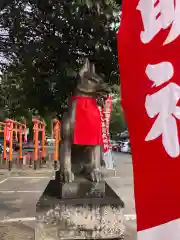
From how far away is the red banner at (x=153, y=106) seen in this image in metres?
1.40

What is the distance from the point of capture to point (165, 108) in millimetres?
1458

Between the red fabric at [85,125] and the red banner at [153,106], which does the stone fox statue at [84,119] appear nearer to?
the red fabric at [85,125]

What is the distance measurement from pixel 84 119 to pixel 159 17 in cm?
317

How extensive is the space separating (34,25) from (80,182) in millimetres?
2214

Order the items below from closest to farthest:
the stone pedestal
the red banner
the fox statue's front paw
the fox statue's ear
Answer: the red banner, the stone pedestal, the fox statue's ear, the fox statue's front paw

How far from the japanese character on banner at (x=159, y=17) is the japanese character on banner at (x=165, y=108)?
0.14 metres

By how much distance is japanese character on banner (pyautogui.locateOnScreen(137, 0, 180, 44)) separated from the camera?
147cm

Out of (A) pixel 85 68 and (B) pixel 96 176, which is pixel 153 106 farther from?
(B) pixel 96 176

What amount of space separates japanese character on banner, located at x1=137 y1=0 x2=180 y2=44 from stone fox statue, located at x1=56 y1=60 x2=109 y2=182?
3.00 meters

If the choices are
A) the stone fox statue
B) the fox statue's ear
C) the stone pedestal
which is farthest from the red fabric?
the stone pedestal

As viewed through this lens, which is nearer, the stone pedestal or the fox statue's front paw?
the stone pedestal

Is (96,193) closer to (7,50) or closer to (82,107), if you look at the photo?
(82,107)

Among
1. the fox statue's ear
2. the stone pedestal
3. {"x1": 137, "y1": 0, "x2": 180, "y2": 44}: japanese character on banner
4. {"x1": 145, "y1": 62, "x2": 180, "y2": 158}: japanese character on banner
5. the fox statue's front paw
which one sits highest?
the fox statue's ear

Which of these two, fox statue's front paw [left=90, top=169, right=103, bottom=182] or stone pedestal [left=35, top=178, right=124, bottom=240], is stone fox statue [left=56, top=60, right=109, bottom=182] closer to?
fox statue's front paw [left=90, top=169, right=103, bottom=182]
